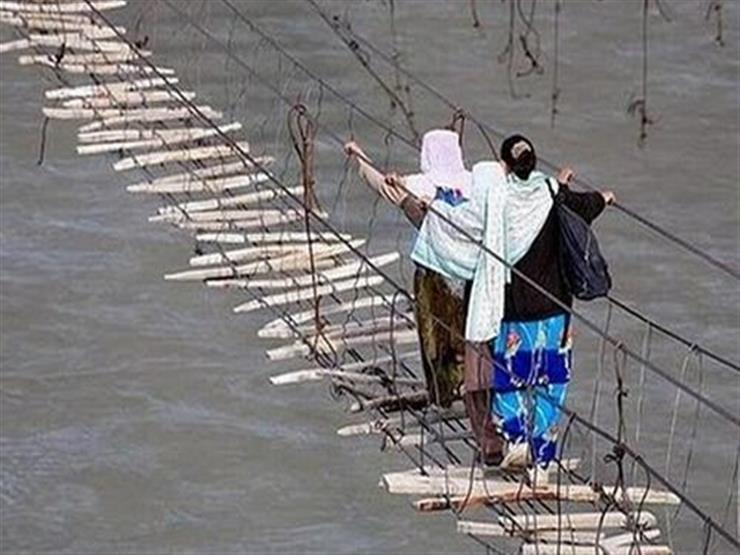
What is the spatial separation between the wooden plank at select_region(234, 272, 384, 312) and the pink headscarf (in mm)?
1028

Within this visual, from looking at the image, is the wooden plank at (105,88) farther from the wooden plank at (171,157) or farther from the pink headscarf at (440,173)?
the pink headscarf at (440,173)

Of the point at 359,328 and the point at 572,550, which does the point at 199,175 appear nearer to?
the point at 359,328

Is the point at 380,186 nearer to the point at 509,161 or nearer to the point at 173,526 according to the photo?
the point at 509,161

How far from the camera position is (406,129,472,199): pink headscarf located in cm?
521

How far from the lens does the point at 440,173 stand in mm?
5250

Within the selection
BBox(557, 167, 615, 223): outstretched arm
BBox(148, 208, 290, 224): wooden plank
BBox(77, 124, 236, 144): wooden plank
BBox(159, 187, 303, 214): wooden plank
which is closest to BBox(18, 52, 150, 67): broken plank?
BBox(77, 124, 236, 144): wooden plank

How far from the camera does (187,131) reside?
25.7 feet

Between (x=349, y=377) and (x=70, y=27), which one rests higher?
(x=70, y=27)

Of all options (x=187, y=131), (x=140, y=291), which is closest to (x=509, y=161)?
(x=187, y=131)

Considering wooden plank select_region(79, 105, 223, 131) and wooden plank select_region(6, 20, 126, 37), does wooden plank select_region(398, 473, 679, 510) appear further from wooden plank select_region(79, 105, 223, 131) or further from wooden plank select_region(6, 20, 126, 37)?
wooden plank select_region(6, 20, 126, 37)

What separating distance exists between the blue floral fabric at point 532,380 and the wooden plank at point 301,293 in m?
1.10

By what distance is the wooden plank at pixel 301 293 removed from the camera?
6367 mm

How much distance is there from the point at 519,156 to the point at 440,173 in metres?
0.29

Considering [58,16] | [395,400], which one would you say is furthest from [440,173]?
[58,16]
